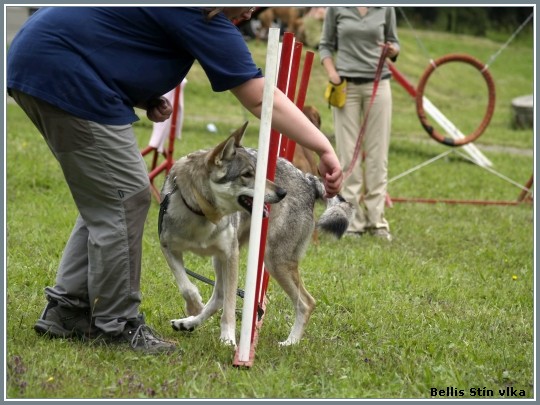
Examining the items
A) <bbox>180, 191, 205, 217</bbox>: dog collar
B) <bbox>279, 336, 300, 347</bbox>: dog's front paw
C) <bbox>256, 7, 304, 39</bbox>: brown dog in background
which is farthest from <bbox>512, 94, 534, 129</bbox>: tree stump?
<bbox>180, 191, 205, 217</bbox>: dog collar

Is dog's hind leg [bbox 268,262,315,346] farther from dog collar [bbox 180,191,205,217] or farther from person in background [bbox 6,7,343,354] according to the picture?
person in background [bbox 6,7,343,354]

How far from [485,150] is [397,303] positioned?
38.1ft

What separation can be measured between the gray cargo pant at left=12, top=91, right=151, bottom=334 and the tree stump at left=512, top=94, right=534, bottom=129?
17308 millimetres

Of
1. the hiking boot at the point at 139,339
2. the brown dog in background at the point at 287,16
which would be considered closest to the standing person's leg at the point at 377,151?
the hiking boot at the point at 139,339

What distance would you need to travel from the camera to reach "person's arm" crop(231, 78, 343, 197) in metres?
3.98

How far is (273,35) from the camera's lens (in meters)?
3.83

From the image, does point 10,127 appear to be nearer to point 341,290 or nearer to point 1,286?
point 341,290

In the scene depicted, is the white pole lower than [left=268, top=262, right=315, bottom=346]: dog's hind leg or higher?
higher

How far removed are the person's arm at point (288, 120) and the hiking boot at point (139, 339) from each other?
1.22 m

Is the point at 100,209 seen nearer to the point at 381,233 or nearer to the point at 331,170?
the point at 331,170

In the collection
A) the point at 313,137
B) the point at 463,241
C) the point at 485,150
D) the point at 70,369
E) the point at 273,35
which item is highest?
the point at 273,35

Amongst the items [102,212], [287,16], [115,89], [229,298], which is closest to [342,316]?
[229,298]

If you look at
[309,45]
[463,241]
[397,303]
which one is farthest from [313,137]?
[309,45]

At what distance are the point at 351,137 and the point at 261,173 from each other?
4.75 m
